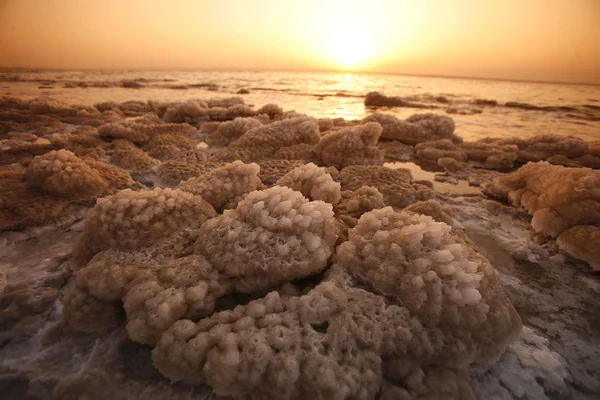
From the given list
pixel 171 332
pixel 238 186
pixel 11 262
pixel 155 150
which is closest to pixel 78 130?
pixel 155 150

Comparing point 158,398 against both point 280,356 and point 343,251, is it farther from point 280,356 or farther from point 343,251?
point 343,251

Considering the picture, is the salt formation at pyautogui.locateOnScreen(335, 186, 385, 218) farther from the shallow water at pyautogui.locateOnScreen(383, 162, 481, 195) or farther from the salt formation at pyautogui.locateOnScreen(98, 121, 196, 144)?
the salt formation at pyautogui.locateOnScreen(98, 121, 196, 144)

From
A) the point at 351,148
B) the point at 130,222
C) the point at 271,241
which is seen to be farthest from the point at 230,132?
the point at 271,241

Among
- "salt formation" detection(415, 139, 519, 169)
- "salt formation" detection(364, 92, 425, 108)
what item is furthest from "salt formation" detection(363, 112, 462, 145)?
"salt formation" detection(364, 92, 425, 108)

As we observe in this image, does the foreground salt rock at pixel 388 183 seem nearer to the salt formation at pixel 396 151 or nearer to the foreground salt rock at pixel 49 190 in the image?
the salt formation at pixel 396 151

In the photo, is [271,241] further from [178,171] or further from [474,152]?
[474,152]

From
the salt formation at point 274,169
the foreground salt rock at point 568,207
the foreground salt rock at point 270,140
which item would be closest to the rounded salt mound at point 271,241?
the salt formation at point 274,169
